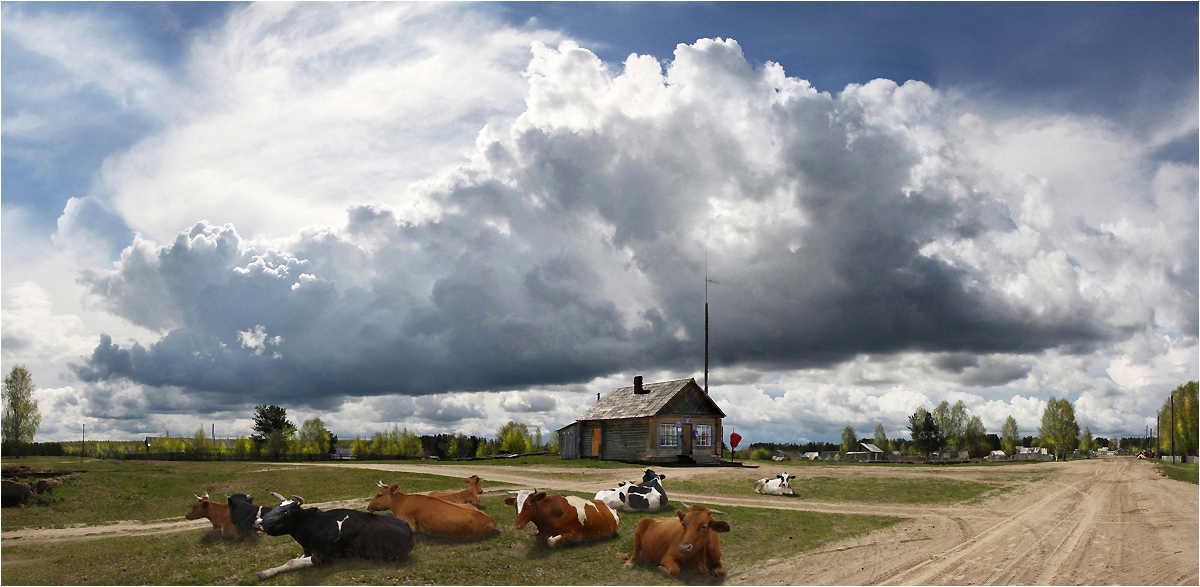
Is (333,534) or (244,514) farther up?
(333,534)

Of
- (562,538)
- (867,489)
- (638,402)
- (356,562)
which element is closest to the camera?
(356,562)

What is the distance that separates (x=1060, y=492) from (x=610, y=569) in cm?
3008

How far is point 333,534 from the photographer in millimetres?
12039

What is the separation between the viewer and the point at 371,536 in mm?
12234

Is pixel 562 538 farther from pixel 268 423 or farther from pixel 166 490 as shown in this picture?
pixel 268 423

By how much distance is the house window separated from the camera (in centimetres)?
4969

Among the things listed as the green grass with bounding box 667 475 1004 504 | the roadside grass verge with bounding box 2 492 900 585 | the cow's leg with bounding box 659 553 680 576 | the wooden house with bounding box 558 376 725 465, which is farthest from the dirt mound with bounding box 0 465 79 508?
the wooden house with bounding box 558 376 725 465

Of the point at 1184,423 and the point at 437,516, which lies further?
the point at 1184,423

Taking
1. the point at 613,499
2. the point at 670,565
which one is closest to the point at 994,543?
the point at 670,565

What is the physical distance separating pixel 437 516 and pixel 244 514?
4.16 meters

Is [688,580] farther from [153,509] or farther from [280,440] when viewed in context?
[280,440]

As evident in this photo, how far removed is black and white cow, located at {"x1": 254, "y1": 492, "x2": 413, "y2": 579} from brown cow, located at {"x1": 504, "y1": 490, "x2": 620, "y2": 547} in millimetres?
2545

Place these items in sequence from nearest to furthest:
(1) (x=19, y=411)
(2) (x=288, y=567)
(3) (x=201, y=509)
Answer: (2) (x=288, y=567)
(3) (x=201, y=509)
(1) (x=19, y=411)

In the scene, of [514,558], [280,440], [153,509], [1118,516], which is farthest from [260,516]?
[280,440]
